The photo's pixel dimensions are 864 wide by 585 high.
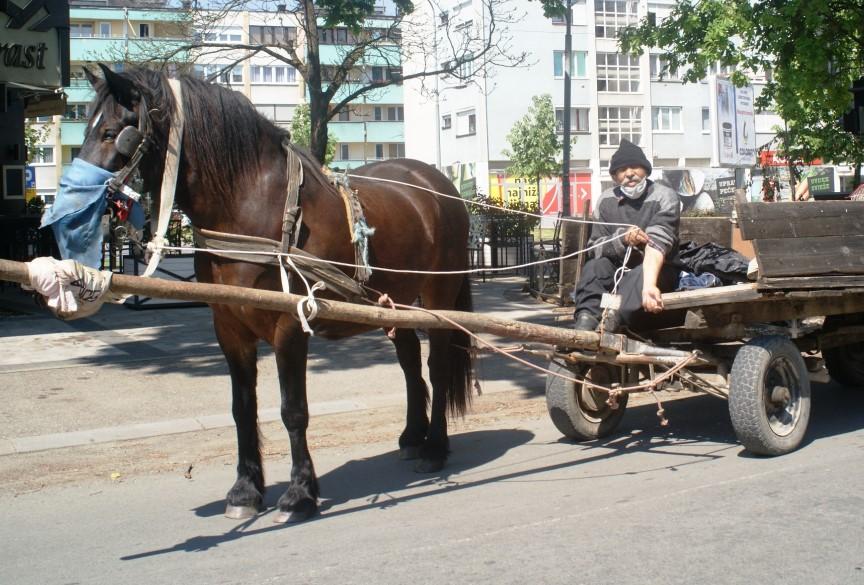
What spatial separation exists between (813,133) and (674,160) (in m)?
44.2

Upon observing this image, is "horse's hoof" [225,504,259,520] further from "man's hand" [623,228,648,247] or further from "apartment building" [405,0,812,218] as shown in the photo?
"apartment building" [405,0,812,218]

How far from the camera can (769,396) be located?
5965 mm

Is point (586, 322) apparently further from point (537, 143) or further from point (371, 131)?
point (371, 131)

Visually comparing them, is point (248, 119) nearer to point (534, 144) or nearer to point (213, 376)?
point (213, 376)

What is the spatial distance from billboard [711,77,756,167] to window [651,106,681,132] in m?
12.2

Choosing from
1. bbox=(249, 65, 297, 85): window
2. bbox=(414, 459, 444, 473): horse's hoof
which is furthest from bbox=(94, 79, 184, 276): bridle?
bbox=(249, 65, 297, 85): window

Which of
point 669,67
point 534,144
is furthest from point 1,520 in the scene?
point 534,144

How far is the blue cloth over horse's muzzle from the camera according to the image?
13.9ft

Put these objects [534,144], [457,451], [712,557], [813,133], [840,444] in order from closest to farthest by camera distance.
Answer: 1. [712,557]
2. [840,444]
3. [457,451]
4. [813,133]
5. [534,144]

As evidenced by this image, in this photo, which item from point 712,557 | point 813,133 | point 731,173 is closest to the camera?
point 712,557

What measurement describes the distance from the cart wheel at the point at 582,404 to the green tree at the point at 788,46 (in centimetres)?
659

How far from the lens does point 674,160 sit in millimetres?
59219

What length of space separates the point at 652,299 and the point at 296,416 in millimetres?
2317

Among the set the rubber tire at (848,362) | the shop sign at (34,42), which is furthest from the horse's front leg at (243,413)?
the shop sign at (34,42)
